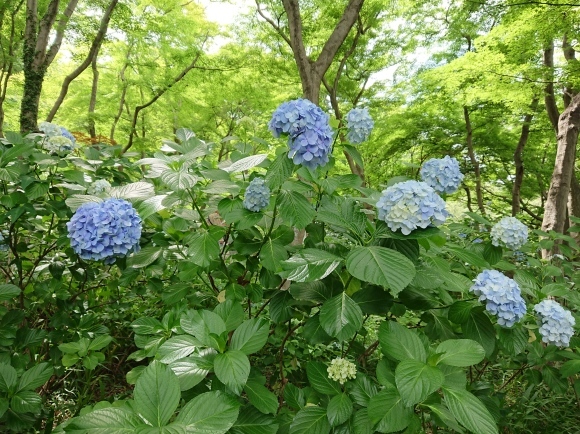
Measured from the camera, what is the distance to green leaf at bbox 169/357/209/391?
3.20 ft

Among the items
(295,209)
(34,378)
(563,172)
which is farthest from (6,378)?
(563,172)

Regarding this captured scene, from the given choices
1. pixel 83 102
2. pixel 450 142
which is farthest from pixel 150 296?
pixel 83 102

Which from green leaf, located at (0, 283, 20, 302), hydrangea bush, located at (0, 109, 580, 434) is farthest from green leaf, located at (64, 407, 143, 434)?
green leaf, located at (0, 283, 20, 302)

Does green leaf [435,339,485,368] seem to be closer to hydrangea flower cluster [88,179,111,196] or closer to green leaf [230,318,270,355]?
green leaf [230,318,270,355]

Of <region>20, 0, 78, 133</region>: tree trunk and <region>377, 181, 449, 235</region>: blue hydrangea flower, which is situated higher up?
<region>20, 0, 78, 133</region>: tree trunk

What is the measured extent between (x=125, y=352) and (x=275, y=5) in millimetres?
6501

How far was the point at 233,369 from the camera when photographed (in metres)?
0.95

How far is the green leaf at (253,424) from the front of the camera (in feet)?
3.31

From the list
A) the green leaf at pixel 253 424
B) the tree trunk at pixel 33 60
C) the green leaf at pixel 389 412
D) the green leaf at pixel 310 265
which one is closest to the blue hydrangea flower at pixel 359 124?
the green leaf at pixel 310 265

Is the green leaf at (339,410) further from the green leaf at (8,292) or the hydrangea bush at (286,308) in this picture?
the green leaf at (8,292)

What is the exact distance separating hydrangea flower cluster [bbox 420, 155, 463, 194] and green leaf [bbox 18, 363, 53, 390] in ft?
5.28

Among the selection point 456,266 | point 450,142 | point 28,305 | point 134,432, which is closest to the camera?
point 134,432

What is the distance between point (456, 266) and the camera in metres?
1.92

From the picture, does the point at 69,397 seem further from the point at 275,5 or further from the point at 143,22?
the point at 143,22
